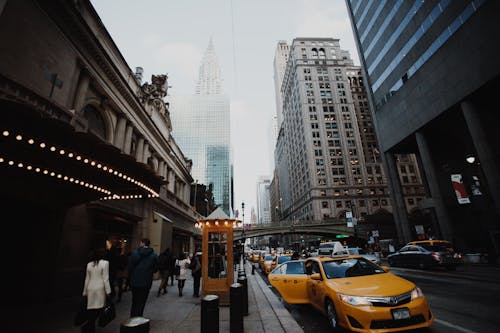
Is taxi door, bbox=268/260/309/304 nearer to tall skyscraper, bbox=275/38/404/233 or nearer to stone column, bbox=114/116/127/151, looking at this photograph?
stone column, bbox=114/116/127/151

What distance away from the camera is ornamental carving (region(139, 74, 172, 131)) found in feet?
66.8

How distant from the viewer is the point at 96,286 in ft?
16.8

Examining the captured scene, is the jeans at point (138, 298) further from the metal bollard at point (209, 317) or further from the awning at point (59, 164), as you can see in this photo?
the awning at point (59, 164)

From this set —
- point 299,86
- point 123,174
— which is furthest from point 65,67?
point 299,86

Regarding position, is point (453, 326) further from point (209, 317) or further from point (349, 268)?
point (209, 317)

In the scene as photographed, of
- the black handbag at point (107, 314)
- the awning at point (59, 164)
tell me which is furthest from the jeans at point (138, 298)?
the awning at point (59, 164)

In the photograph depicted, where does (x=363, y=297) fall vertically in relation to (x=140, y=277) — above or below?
below

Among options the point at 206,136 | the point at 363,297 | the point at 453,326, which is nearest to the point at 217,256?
the point at 363,297

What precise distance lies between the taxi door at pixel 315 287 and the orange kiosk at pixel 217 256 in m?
3.31

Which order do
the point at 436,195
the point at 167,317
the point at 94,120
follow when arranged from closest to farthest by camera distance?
the point at 167,317, the point at 94,120, the point at 436,195

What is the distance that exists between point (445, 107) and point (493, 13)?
828 centimetres

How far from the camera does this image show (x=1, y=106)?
4.17 meters

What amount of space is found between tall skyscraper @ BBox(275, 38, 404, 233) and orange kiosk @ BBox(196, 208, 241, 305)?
66.8 metres

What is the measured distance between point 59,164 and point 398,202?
1529 inches
